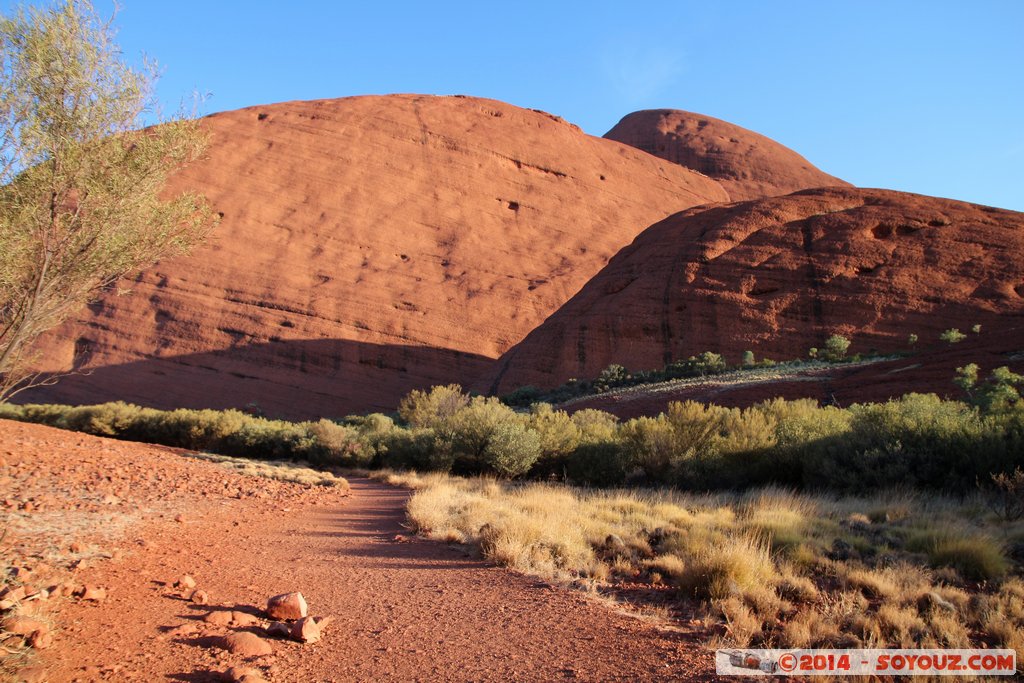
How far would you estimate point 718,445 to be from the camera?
35.2 feet

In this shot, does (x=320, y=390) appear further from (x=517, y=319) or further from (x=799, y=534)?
(x=799, y=534)

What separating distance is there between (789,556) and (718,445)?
5.32m

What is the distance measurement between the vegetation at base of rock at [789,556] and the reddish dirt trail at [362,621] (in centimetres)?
53

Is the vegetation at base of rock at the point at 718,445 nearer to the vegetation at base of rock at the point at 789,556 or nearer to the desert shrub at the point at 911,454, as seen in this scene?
the desert shrub at the point at 911,454

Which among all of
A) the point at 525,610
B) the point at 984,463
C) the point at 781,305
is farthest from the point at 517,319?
the point at 525,610

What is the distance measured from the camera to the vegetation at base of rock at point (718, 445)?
8781 millimetres

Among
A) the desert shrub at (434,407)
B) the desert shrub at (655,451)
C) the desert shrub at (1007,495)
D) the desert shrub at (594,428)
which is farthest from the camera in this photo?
the desert shrub at (434,407)

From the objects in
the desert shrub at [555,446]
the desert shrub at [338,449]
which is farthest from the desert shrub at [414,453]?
the desert shrub at [555,446]

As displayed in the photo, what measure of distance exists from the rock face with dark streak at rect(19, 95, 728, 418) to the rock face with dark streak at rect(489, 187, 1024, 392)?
10243 millimetres

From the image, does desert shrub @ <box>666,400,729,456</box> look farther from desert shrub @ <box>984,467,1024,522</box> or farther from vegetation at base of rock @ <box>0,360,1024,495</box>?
desert shrub @ <box>984,467,1024,522</box>

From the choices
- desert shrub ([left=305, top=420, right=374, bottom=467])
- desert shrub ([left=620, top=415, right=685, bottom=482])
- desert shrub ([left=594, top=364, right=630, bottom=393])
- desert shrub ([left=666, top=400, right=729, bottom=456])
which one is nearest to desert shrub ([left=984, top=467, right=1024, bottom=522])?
desert shrub ([left=666, top=400, right=729, bottom=456])

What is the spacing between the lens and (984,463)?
8312 millimetres

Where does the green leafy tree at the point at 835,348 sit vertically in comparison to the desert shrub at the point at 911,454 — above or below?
above

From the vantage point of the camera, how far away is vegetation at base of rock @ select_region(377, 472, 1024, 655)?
4.15 m
